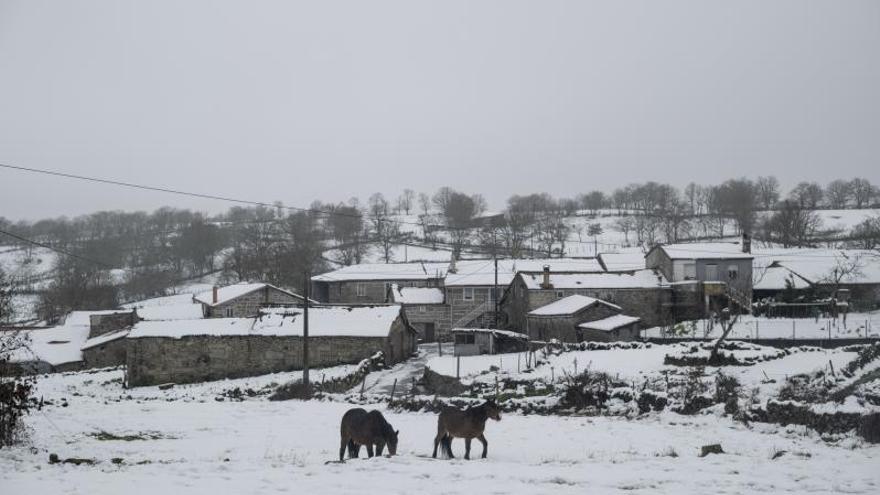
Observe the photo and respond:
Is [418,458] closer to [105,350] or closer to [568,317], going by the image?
[568,317]

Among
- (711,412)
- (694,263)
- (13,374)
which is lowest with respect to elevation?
(711,412)

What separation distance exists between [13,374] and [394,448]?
983 centimetres

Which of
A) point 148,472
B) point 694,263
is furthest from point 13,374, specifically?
point 694,263

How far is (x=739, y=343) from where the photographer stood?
32.3 meters

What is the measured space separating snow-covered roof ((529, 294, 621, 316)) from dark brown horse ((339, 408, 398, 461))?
30.8 metres

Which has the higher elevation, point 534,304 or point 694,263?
point 694,263

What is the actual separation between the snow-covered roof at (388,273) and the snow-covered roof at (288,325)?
19.7m

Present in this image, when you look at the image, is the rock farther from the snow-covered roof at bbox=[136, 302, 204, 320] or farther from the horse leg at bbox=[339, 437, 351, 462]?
the snow-covered roof at bbox=[136, 302, 204, 320]

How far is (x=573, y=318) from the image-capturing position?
138 feet

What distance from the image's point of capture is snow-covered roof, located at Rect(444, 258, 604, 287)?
182ft

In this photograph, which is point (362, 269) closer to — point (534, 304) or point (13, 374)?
point (534, 304)

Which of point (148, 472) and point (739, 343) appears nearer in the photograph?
point (148, 472)

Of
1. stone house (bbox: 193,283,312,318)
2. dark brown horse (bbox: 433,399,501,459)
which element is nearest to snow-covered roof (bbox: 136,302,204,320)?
stone house (bbox: 193,283,312,318)

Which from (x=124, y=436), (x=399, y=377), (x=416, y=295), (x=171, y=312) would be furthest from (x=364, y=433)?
(x=171, y=312)
